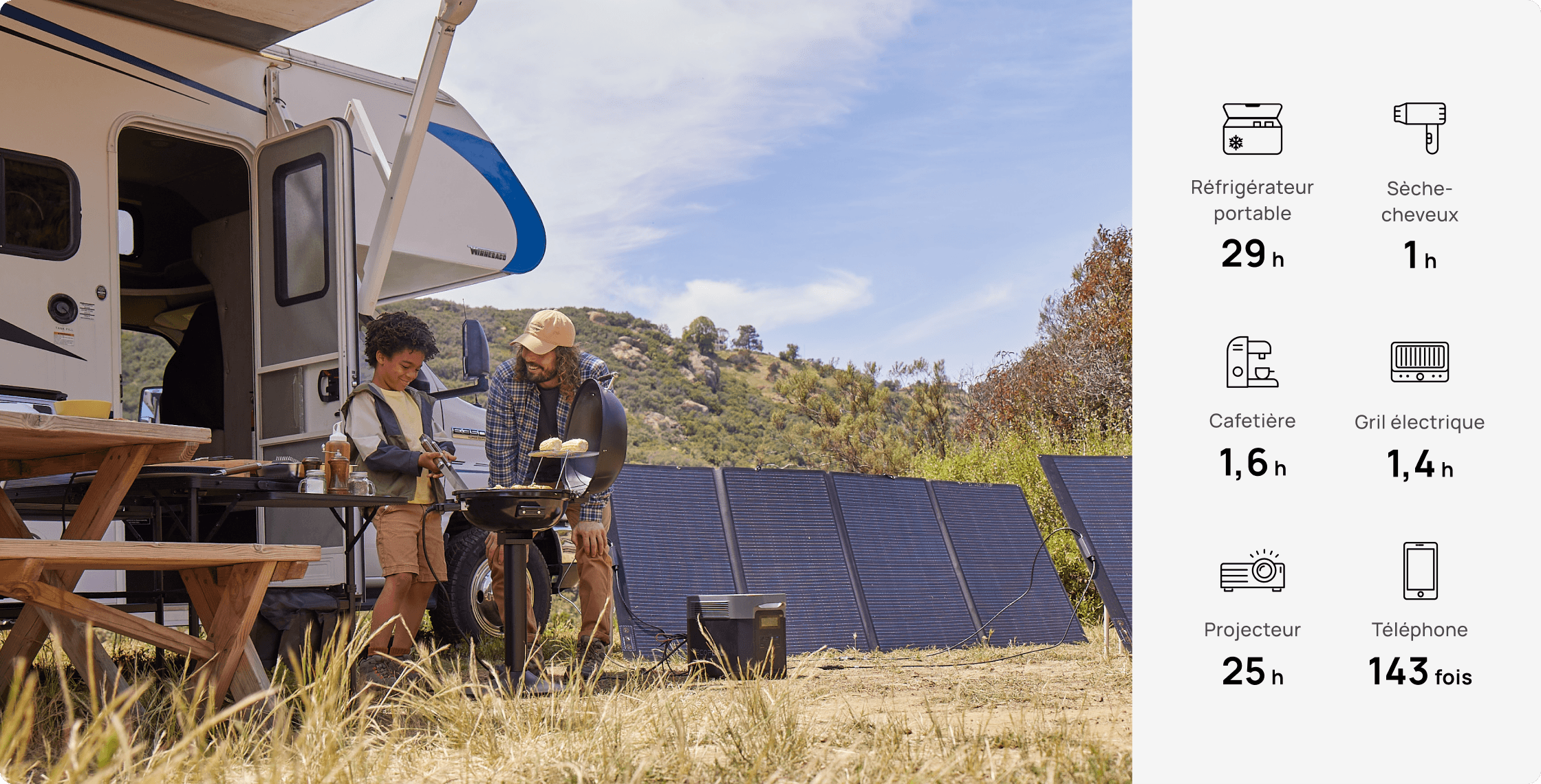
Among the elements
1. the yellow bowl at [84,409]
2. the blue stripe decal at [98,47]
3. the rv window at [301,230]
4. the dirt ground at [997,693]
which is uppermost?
the blue stripe decal at [98,47]

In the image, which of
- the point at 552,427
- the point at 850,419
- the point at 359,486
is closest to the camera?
the point at 359,486

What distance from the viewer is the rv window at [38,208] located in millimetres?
5148

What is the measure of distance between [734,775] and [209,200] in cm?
556

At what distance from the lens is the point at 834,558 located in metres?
6.34

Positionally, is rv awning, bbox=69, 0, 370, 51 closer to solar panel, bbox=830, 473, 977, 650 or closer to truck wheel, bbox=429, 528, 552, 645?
truck wheel, bbox=429, 528, 552, 645

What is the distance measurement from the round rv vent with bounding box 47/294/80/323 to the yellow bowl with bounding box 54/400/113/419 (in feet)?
5.02

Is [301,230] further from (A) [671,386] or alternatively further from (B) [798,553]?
(A) [671,386]

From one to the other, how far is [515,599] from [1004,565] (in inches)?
141

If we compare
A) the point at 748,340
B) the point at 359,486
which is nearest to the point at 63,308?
the point at 359,486
